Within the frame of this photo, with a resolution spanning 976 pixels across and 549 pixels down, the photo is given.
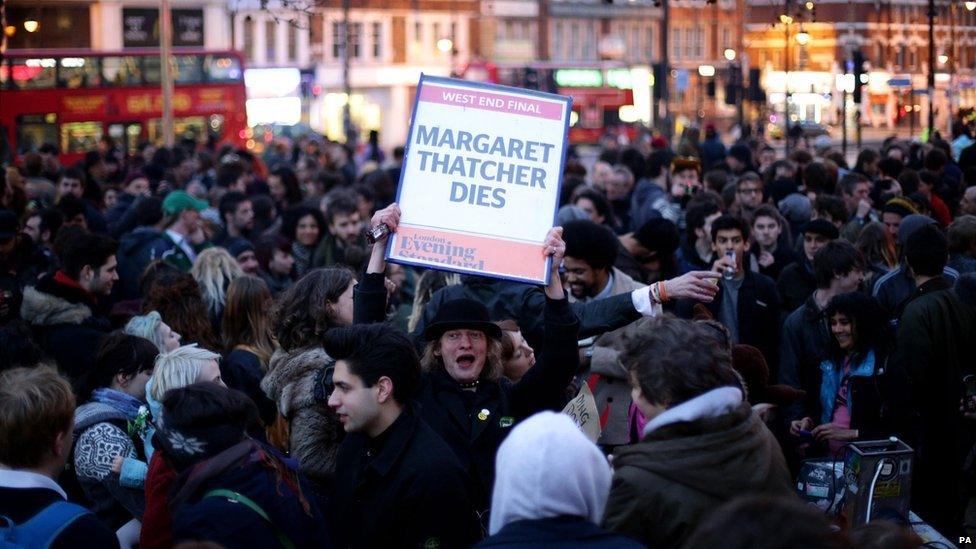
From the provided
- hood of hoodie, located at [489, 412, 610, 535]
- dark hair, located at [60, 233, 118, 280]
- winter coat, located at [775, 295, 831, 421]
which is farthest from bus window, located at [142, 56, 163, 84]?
hood of hoodie, located at [489, 412, 610, 535]

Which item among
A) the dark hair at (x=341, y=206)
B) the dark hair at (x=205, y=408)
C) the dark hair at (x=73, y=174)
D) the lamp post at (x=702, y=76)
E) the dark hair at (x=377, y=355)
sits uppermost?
the lamp post at (x=702, y=76)

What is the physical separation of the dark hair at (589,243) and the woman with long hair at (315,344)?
121cm

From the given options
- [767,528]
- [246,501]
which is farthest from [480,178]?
[767,528]

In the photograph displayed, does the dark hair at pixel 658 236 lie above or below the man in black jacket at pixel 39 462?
above

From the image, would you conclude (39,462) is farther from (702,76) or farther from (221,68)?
(702,76)

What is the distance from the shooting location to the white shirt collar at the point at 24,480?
4.02 meters

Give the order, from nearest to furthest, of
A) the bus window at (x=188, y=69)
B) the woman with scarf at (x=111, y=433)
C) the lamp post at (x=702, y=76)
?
the woman with scarf at (x=111, y=433), the bus window at (x=188, y=69), the lamp post at (x=702, y=76)

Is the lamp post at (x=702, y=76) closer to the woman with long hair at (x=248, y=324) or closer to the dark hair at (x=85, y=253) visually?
the dark hair at (x=85, y=253)

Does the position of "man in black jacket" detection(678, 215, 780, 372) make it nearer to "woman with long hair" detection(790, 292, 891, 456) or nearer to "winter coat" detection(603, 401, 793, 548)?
"woman with long hair" detection(790, 292, 891, 456)

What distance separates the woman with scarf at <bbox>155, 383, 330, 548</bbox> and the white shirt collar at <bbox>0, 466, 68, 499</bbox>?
35 centimetres

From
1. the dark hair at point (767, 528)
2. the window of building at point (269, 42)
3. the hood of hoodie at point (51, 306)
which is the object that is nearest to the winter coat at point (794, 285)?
the hood of hoodie at point (51, 306)

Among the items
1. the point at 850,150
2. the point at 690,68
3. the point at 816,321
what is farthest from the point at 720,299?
the point at 690,68

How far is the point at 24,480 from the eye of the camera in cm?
404

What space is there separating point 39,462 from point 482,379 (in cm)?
172
